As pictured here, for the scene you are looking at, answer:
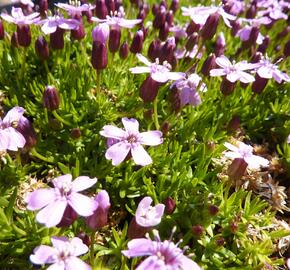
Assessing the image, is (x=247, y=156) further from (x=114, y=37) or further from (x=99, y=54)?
(x=114, y=37)

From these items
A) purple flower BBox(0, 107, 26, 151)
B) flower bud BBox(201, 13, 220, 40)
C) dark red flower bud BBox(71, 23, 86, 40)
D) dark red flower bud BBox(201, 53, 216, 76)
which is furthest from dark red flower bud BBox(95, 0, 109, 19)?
purple flower BBox(0, 107, 26, 151)

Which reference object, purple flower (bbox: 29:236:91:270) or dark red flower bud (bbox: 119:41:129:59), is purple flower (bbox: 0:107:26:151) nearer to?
purple flower (bbox: 29:236:91:270)

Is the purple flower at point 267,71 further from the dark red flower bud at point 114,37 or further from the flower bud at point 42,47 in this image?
the flower bud at point 42,47

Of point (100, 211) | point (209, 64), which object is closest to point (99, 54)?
point (209, 64)

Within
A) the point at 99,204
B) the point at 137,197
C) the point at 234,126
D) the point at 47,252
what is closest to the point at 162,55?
the point at 234,126

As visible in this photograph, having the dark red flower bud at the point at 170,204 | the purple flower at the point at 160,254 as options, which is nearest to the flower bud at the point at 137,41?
the dark red flower bud at the point at 170,204

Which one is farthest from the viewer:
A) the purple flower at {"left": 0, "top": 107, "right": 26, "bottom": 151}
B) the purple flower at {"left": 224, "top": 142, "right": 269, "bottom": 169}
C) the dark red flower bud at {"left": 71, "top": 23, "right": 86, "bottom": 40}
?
the dark red flower bud at {"left": 71, "top": 23, "right": 86, "bottom": 40}
